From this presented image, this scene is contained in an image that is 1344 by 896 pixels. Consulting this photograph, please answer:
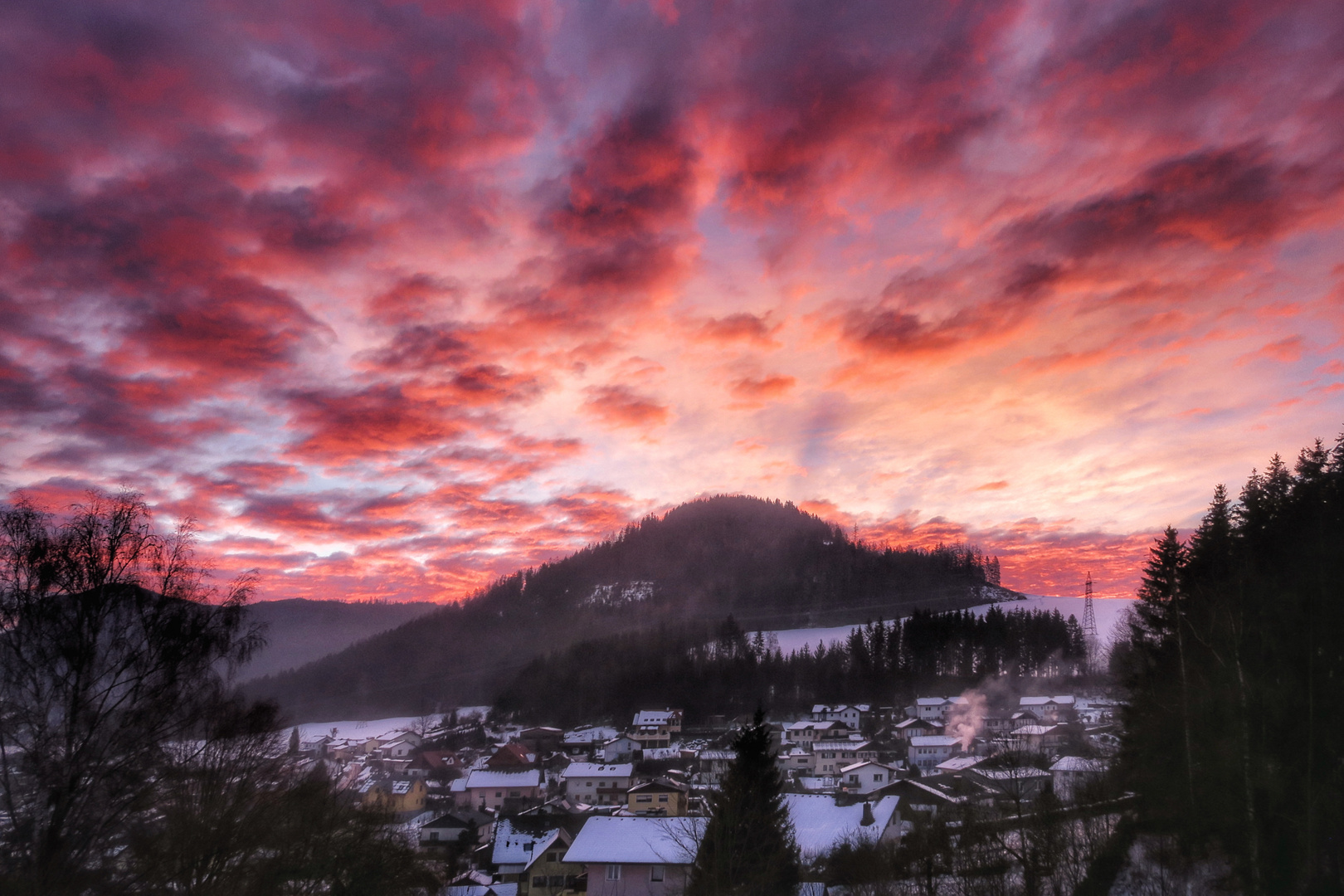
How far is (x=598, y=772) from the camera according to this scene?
66.6 metres

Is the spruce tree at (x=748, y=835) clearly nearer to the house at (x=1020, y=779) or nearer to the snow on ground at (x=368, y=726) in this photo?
the house at (x=1020, y=779)

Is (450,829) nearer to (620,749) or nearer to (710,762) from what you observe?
(710,762)

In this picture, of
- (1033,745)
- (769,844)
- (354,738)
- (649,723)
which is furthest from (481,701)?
(769,844)

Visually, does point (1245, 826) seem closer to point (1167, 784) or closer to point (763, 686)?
point (1167, 784)

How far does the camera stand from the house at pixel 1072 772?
31.9 meters

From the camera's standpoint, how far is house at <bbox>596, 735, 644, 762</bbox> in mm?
82562

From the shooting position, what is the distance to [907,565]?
166875 mm

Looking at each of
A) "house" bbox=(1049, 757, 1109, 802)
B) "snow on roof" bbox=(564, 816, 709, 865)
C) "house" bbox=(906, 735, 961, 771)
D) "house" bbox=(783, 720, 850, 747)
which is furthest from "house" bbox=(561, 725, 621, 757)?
"house" bbox=(1049, 757, 1109, 802)

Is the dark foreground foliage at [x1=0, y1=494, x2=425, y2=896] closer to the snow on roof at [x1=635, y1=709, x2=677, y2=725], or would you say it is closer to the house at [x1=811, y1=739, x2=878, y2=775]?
the house at [x1=811, y1=739, x2=878, y2=775]

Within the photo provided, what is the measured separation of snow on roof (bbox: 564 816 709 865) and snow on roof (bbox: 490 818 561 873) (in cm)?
665

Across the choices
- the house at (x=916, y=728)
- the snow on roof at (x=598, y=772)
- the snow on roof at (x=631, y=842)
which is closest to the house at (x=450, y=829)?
the snow on roof at (x=598, y=772)

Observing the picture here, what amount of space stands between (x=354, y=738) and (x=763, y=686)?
6043cm

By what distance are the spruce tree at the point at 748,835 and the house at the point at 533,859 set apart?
48.3ft

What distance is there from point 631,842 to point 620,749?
52.3 metres
